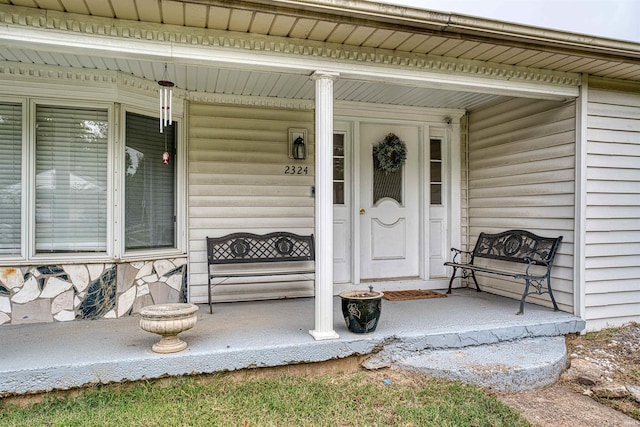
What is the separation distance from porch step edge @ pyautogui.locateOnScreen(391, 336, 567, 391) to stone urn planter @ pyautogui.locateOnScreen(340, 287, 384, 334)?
35 cm

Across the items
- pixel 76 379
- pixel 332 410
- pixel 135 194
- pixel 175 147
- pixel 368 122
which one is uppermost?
pixel 368 122

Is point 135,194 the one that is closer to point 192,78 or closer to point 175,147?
point 175,147

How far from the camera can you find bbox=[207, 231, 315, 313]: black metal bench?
170 inches

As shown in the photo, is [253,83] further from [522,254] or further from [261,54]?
[522,254]

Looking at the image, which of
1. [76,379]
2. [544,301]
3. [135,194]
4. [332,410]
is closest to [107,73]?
[135,194]

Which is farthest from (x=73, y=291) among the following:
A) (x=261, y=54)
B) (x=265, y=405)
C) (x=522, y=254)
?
(x=522, y=254)

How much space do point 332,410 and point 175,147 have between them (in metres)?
Answer: 2.89

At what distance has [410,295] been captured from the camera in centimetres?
475

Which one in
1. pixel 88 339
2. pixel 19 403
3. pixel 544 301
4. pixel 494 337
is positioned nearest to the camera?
pixel 19 403

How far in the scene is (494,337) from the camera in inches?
138

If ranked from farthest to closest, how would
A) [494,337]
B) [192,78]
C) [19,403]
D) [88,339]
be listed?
[192,78] → [494,337] → [88,339] → [19,403]

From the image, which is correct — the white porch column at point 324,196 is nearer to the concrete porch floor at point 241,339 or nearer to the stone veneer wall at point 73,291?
the concrete porch floor at point 241,339

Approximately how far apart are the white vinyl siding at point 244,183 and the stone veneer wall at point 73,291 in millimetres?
607

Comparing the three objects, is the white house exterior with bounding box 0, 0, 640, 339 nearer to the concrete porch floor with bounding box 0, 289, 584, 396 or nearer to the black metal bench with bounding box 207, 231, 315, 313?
the black metal bench with bounding box 207, 231, 315, 313
